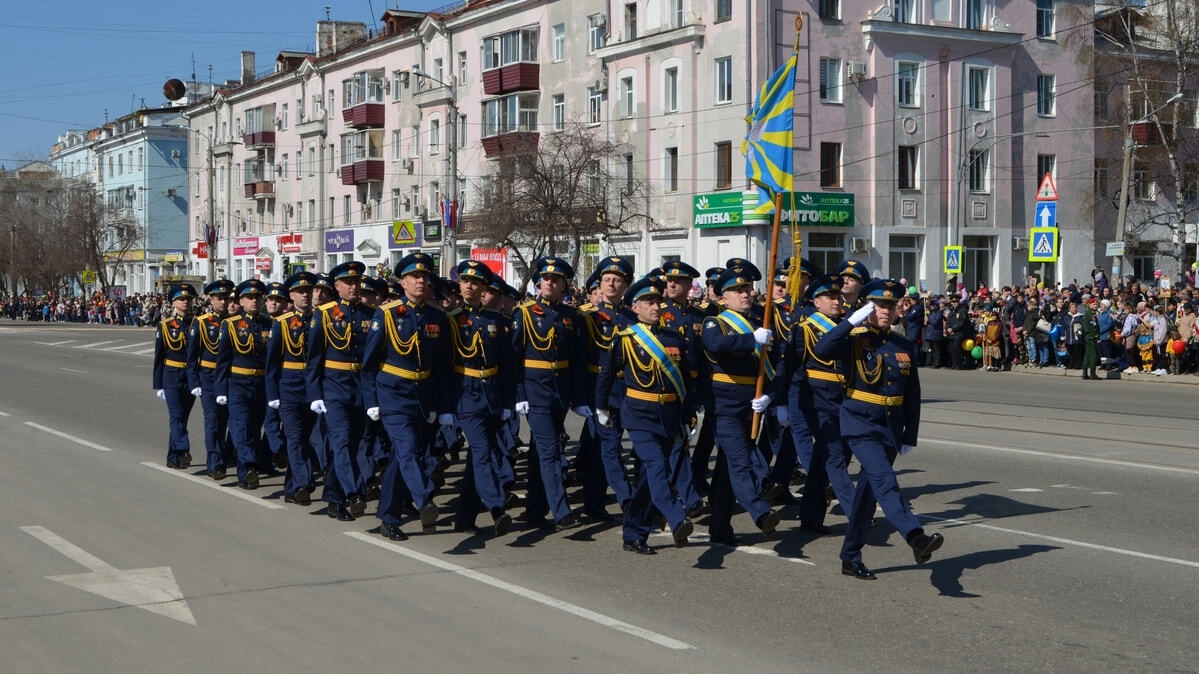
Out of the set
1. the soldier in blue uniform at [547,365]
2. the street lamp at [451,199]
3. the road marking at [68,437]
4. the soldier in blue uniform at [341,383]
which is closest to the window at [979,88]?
the street lamp at [451,199]

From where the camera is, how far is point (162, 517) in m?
10.3

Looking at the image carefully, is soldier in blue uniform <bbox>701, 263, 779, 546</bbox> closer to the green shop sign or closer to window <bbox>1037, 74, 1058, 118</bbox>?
the green shop sign

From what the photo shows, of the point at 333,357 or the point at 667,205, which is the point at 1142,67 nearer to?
the point at 667,205

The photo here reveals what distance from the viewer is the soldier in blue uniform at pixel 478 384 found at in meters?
9.56

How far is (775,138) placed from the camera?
11859 millimetres

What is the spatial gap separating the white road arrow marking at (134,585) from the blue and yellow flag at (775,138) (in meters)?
6.02

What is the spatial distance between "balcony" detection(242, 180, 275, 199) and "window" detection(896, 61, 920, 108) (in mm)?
41741

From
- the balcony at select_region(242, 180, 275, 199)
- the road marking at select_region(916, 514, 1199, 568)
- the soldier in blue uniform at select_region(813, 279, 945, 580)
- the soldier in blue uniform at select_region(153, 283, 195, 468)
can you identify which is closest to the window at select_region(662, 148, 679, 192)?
the soldier in blue uniform at select_region(153, 283, 195, 468)

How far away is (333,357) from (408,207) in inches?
2054

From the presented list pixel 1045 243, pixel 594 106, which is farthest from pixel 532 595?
pixel 594 106

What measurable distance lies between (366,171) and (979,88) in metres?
29.9

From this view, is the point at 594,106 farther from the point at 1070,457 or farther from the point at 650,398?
the point at 650,398

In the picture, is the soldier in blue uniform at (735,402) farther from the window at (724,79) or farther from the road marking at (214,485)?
the window at (724,79)

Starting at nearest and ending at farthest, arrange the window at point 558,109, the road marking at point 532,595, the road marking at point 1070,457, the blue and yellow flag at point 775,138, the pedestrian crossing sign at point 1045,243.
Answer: the road marking at point 532,595, the blue and yellow flag at point 775,138, the road marking at point 1070,457, the pedestrian crossing sign at point 1045,243, the window at point 558,109
